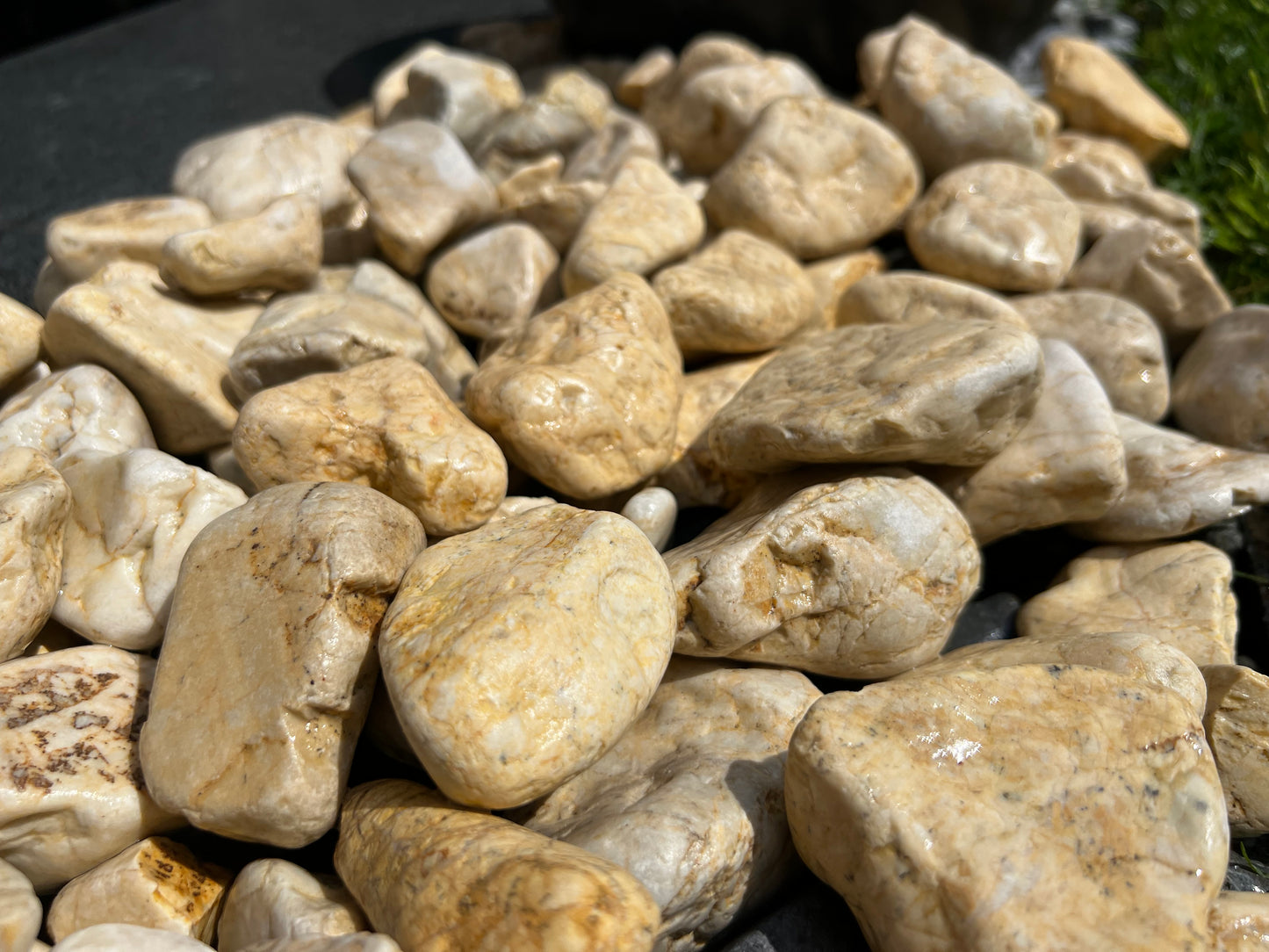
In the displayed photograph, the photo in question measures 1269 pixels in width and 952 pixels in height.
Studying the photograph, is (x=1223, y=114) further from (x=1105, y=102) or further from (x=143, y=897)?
(x=143, y=897)

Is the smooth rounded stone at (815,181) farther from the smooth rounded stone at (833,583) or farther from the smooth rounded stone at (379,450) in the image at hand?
the smooth rounded stone at (379,450)

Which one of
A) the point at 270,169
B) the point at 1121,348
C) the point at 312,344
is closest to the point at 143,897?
the point at 312,344

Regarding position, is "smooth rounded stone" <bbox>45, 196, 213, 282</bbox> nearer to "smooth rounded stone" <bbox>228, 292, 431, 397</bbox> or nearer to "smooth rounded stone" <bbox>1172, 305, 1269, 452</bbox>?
"smooth rounded stone" <bbox>228, 292, 431, 397</bbox>

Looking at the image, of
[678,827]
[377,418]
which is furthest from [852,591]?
[377,418]

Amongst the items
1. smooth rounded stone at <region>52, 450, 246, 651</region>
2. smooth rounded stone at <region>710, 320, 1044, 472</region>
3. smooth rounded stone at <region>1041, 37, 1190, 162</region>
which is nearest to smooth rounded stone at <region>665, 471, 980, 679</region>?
smooth rounded stone at <region>710, 320, 1044, 472</region>

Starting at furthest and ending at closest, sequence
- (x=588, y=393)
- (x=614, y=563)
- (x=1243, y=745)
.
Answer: (x=588, y=393) < (x=1243, y=745) < (x=614, y=563)

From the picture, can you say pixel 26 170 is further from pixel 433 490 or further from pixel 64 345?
pixel 433 490
